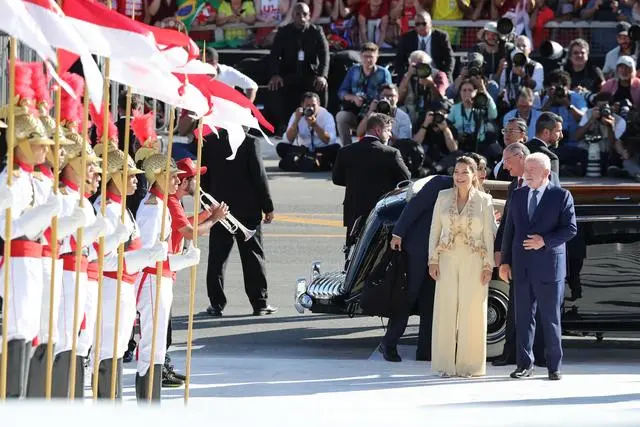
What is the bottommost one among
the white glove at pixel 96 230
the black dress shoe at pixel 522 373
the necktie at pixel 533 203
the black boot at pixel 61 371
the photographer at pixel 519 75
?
the black dress shoe at pixel 522 373

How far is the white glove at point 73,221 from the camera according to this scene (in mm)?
6430

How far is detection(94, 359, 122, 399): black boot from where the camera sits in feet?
24.6

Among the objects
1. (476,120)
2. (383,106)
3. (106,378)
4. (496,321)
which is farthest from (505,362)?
(476,120)

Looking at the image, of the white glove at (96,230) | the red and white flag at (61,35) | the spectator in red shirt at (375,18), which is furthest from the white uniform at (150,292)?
the spectator in red shirt at (375,18)

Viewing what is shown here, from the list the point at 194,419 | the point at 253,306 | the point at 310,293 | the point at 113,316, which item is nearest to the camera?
the point at 194,419

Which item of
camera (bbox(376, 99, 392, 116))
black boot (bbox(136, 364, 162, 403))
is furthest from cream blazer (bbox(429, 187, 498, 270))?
camera (bbox(376, 99, 392, 116))

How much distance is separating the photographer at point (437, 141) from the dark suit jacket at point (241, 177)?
7.06 m

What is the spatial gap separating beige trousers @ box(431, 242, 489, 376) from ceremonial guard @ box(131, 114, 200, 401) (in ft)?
8.04

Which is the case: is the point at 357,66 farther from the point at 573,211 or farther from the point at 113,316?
the point at 113,316

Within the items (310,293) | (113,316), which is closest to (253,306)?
(310,293)

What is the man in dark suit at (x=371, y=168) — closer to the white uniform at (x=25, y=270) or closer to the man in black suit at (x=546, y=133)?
the man in black suit at (x=546, y=133)

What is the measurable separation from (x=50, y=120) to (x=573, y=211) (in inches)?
158

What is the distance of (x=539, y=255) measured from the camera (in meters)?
9.32

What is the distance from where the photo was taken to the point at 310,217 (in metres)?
17.0
